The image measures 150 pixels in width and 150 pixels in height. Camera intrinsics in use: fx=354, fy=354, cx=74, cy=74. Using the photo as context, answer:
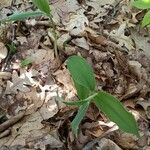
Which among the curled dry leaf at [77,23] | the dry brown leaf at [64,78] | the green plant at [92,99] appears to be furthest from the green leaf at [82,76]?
the curled dry leaf at [77,23]

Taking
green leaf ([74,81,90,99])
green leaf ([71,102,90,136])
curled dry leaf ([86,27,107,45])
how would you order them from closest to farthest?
green leaf ([71,102,90,136])
green leaf ([74,81,90,99])
curled dry leaf ([86,27,107,45])

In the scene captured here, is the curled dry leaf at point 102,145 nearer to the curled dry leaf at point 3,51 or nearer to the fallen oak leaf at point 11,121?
the fallen oak leaf at point 11,121

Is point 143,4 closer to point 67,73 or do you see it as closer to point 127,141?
point 67,73

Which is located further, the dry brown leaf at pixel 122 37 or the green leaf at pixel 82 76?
the dry brown leaf at pixel 122 37

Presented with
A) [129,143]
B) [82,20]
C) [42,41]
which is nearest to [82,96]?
[129,143]

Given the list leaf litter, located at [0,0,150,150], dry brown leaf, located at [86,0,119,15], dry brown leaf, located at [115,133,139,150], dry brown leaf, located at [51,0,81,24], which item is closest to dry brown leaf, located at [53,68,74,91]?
leaf litter, located at [0,0,150,150]

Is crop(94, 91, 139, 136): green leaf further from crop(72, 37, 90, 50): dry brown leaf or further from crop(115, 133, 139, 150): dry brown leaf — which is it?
crop(72, 37, 90, 50): dry brown leaf

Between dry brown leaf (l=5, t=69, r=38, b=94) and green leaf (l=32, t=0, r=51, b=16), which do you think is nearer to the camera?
green leaf (l=32, t=0, r=51, b=16)
